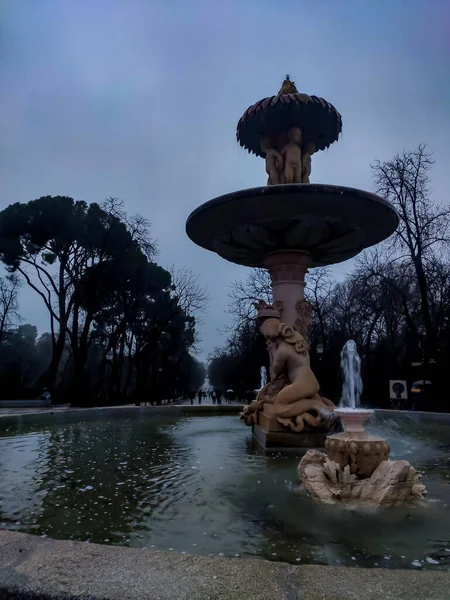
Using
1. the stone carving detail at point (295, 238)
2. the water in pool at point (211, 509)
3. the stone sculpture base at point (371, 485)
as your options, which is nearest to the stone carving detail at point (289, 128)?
the stone carving detail at point (295, 238)

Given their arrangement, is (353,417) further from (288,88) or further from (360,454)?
(288,88)

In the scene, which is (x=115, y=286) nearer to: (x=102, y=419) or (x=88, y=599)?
(x=102, y=419)

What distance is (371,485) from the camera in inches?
170

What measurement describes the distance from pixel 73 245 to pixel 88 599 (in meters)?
29.3

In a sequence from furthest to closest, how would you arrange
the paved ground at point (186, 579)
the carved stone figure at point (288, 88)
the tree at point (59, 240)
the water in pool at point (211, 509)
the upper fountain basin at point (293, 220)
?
the tree at point (59, 240)
the carved stone figure at point (288, 88)
the upper fountain basin at point (293, 220)
the water in pool at point (211, 509)
the paved ground at point (186, 579)

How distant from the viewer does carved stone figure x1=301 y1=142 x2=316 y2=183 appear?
10.5m

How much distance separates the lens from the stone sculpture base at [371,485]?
420cm

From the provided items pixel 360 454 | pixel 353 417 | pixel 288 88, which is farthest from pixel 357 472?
pixel 288 88

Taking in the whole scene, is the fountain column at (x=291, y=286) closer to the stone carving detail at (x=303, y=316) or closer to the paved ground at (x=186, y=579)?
the stone carving detail at (x=303, y=316)

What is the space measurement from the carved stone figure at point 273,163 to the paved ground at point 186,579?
909 cm

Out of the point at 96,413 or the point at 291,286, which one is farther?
the point at 96,413

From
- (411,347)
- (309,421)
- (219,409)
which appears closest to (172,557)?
(309,421)

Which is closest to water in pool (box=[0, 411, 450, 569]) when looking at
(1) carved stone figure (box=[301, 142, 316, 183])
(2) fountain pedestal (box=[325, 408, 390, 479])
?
(2) fountain pedestal (box=[325, 408, 390, 479])

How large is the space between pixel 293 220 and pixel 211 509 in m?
5.66
